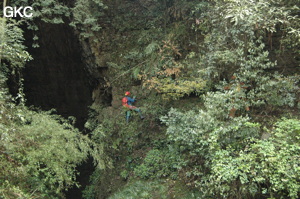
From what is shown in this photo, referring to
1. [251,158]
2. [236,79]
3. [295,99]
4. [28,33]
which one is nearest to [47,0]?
[28,33]

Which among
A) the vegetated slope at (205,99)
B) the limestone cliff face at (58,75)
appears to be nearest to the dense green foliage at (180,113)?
the vegetated slope at (205,99)

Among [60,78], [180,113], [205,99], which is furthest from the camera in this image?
[60,78]

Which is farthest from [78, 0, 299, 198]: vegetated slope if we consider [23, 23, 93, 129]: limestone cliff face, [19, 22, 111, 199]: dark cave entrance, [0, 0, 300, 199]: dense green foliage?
[23, 23, 93, 129]: limestone cliff face

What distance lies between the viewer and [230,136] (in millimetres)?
5992

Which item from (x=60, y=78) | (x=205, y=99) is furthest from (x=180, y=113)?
(x=60, y=78)

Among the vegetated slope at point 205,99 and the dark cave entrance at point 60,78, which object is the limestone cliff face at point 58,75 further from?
the vegetated slope at point 205,99

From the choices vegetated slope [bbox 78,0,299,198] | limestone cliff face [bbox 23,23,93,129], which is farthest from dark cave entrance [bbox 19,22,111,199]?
vegetated slope [bbox 78,0,299,198]

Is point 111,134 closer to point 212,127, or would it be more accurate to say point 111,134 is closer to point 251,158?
point 212,127

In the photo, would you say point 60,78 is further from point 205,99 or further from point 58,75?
point 205,99

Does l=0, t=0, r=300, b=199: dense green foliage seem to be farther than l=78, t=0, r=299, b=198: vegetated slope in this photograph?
No

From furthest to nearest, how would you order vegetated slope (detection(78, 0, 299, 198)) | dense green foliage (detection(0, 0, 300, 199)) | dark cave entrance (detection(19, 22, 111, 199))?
dark cave entrance (detection(19, 22, 111, 199)) → vegetated slope (detection(78, 0, 299, 198)) → dense green foliage (detection(0, 0, 300, 199))

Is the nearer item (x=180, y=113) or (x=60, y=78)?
(x=180, y=113)

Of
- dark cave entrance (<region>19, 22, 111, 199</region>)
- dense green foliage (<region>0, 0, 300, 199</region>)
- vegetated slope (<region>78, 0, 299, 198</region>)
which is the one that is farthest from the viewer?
dark cave entrance (<region>19, 22, 111, 199</region>)

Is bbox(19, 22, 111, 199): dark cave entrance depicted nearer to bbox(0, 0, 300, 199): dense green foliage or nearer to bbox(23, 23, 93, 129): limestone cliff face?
bbox(23, 23, 93, 129): limestone cliff face
